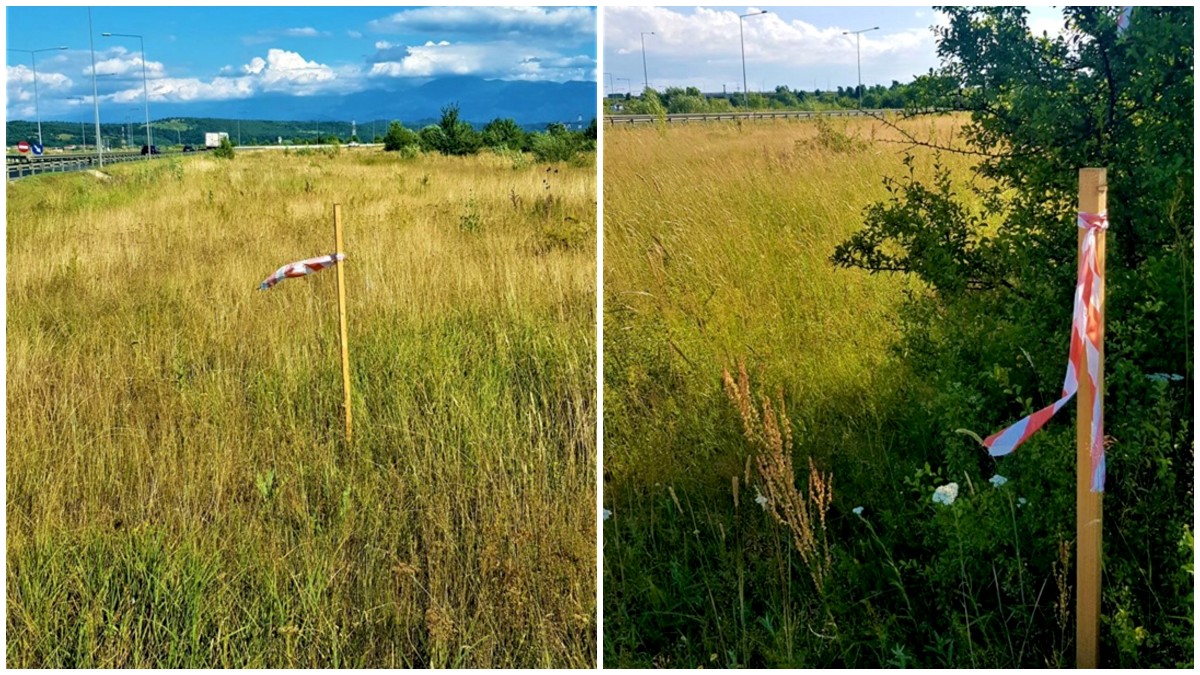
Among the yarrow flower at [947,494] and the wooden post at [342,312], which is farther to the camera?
the wooden post at [342,312]

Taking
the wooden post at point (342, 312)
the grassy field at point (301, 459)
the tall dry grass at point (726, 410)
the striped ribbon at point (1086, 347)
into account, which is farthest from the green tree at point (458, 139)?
the striped ribbon at point (1086, 347)

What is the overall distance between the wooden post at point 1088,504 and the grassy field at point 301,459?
3.64ft

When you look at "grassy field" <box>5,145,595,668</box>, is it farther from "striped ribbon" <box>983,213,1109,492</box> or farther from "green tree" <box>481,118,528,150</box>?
"green tree" <box>481,118,528,150</box>

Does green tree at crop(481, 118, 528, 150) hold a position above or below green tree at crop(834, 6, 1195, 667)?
above

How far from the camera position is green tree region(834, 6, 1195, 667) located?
2156 mm

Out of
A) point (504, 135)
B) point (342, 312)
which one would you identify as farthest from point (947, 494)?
point (504, 135)

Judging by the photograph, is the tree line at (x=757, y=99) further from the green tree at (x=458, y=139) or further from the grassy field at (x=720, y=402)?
the green tree at (x=458, y=139)

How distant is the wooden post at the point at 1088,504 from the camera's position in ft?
5.94

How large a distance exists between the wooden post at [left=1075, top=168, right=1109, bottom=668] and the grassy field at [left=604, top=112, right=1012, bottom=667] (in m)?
0.43

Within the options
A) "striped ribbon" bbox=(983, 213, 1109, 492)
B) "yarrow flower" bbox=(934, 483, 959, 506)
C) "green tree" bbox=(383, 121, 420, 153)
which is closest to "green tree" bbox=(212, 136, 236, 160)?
"green tree" bbox=(383, 121, 420, 153)

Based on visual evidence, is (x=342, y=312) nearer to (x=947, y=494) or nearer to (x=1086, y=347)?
(x=947, y=494)

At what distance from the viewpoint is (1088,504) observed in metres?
1.91

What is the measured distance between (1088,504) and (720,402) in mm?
1341

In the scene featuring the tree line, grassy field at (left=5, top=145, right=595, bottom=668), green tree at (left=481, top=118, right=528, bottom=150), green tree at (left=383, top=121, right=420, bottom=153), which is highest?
green tree at (left=383, top=121, right=420, bottom=153)
